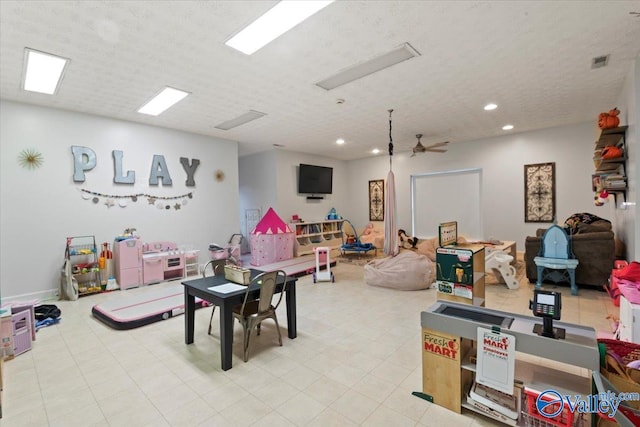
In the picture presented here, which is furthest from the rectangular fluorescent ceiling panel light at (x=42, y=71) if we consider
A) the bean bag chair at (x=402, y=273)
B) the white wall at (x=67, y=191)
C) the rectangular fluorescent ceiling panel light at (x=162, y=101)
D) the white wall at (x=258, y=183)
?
the bean bag chair at (x=402, y=273)

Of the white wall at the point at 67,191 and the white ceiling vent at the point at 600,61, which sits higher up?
the white ceiling vent at the point at 600,61

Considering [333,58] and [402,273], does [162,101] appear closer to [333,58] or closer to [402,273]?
[333,58]

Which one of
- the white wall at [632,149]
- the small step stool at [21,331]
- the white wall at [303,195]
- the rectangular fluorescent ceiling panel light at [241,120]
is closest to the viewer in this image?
the small step stool at [21,331]

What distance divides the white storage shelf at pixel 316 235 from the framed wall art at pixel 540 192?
17.3 feet

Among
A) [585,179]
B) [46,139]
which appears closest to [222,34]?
[46,139]

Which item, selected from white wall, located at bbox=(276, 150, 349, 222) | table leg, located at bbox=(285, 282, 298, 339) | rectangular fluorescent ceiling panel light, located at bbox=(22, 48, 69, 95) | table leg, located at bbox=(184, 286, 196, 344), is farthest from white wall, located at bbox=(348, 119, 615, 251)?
rectangular fluorescent ceiling panel light, located at bbox=(22, 48, 69, 95)

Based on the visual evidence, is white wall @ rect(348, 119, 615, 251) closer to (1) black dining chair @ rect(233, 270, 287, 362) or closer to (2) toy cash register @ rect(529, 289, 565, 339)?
(2) toy cash register @ rect(529, 289, 565, 339)

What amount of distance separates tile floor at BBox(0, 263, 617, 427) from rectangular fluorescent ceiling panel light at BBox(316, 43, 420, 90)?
3.19 meters

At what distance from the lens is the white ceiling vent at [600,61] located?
11.6 ft

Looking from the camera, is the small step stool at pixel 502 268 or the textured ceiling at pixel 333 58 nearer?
the textured ceiling at pixel 333 58

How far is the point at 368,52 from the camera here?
10.9 ft

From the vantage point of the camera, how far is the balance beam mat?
3643 millimetres

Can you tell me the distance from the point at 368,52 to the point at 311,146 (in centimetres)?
507

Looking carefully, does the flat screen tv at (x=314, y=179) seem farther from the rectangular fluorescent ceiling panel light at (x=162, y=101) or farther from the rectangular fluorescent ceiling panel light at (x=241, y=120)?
the rectangular fluorescent ceiling panel light at (x=162, y=101)
